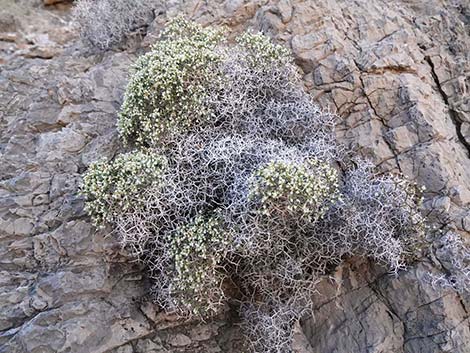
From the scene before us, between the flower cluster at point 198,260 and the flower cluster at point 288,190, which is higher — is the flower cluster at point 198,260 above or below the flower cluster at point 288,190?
below

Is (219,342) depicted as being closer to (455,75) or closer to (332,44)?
(332,44)

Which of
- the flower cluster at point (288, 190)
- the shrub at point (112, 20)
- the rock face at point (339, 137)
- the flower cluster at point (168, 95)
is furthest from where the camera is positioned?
the shrub at point (112, 20)

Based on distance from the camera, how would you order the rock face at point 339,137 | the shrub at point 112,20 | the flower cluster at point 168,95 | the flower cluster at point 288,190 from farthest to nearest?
the shrub at point 112,20 → the flower cluster at point 168,95 → the rock face at point 339,137 → the flower cluster at point 288,190

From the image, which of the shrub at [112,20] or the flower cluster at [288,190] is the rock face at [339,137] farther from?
the flower cluster at [288,190]

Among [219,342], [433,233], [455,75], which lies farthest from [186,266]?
Answer: [455,75]

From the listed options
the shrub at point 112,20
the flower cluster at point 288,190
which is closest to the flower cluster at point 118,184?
the flower cluster at point 288,190

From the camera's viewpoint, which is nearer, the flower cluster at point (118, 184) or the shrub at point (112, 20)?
the flower cluster at point (118, 184)

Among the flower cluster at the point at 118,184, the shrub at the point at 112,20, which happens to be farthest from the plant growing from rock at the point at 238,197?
the shrub at the point at 112,20
